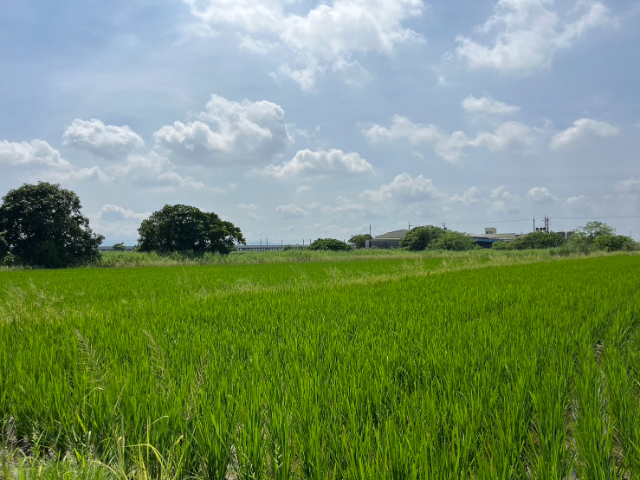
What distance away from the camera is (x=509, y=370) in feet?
8.68

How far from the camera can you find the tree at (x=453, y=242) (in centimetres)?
5475

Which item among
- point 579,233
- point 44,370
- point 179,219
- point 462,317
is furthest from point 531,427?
point 579,233

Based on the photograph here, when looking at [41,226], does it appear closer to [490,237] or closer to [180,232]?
[180,232]

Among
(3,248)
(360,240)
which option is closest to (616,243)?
(360,240)

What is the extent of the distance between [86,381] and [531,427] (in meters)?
2.82

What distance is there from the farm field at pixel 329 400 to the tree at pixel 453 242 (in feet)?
172

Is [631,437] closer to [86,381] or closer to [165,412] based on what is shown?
[165,412]

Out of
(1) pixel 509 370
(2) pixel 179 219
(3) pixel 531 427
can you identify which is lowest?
(3) pixel 531 427

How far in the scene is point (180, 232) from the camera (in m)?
32.6

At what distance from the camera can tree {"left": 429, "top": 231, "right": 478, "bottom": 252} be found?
180 feet

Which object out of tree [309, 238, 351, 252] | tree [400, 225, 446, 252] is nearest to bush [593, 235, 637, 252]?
tree [400, 225, 446, 252]

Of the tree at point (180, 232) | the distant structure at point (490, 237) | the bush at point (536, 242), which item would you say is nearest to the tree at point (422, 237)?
the bush at point (536, 242)

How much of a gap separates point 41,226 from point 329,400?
3106 centimetres

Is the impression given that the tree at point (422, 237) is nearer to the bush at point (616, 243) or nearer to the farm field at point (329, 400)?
the bush at point (616, 243)
